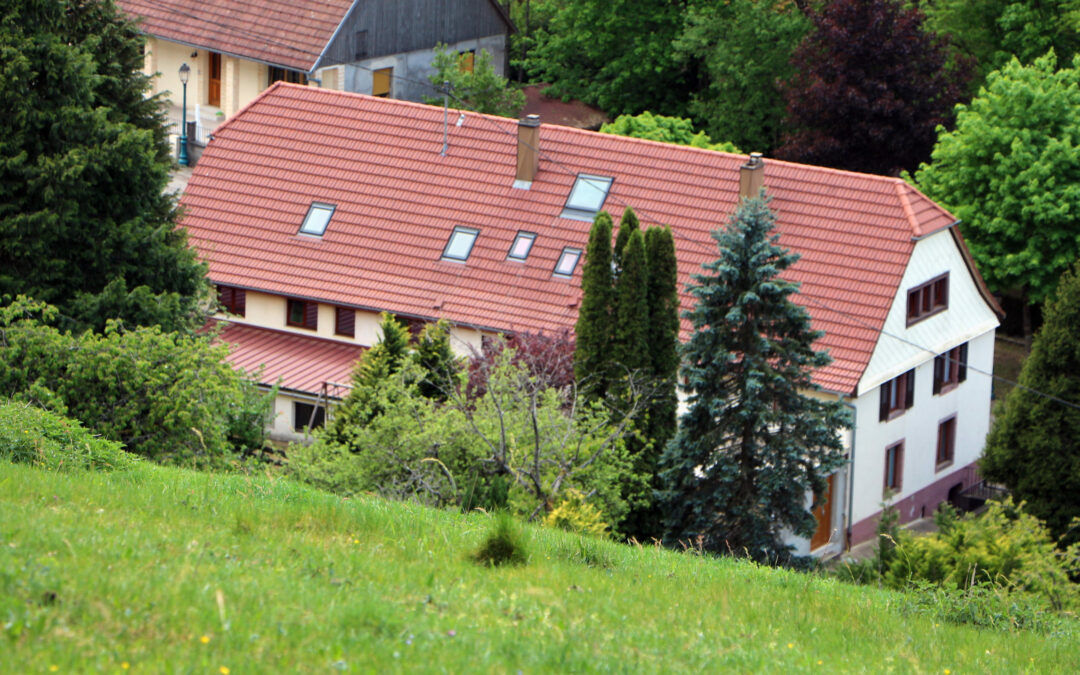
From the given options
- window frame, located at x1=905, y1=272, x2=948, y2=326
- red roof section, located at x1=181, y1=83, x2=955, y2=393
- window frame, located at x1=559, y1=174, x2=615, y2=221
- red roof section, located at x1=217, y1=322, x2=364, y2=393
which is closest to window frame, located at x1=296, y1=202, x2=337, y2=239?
red roof section, located at x1=181, y1=83, x2=955, y2=393

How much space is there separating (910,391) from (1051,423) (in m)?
4.60

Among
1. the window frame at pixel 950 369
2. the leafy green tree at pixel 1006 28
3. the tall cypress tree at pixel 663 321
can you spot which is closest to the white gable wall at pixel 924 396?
the window frame at pixel 950 369

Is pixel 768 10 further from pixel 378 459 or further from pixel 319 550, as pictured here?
pixel 319 550

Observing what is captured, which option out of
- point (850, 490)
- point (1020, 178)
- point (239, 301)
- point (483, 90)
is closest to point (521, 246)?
point (239, 301)

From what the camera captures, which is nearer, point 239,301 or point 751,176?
point 751,176

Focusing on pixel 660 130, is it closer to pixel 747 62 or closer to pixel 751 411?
pixel 747 62

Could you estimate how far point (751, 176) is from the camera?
108 ft

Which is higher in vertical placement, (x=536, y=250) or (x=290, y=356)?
(x=536, y=250)

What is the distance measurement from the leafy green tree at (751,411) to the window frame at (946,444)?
10.4 m

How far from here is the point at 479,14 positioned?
55.8 metres

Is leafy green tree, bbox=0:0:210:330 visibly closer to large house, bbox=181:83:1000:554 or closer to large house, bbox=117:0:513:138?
large house, bbox=181:83:1000:554

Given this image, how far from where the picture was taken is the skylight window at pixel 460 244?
1325 inches

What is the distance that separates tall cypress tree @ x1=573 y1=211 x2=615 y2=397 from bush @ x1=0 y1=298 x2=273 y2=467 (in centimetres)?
816

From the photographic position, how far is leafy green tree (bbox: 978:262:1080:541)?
28188mm
